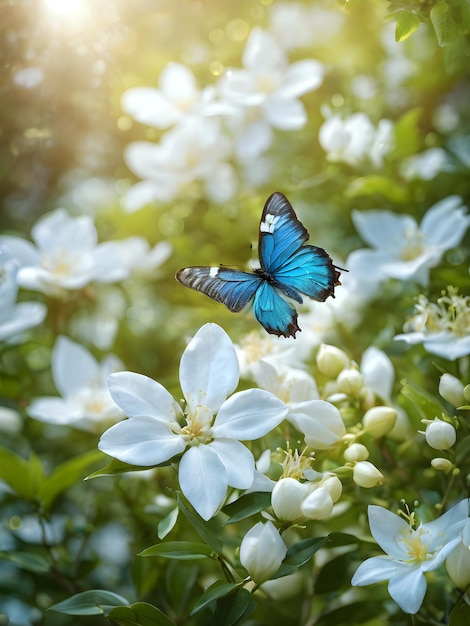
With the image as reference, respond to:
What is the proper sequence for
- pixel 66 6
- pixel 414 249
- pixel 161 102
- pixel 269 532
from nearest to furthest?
pixel 269 532 < pixel 414 249 < pixel 66 6 < pixel 161 102

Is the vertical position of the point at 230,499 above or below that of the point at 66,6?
below

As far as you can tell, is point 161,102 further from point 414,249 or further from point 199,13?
point 414,249

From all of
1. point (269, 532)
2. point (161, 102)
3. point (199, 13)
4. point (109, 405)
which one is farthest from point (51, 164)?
point (269, 532)

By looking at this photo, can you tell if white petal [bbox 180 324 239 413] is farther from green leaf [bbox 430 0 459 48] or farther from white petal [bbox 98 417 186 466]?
green leaf [bbox 430 0 459 48]

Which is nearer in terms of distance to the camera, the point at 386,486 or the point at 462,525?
the point at 462,525

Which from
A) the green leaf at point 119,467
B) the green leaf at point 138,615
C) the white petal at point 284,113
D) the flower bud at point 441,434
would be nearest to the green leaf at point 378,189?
the white petal at point 284,113

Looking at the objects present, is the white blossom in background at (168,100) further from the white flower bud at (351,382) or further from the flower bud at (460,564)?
the flower bud at (460,564)
